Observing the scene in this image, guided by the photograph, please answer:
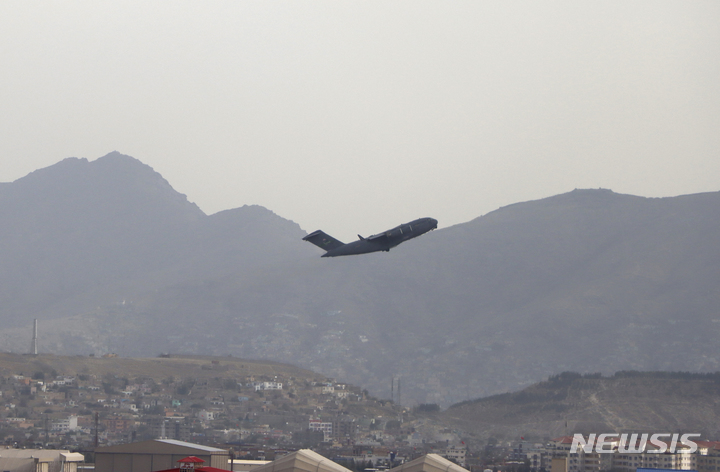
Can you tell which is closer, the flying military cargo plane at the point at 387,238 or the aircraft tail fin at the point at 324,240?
the flying military cargo plane at the point at 387,238

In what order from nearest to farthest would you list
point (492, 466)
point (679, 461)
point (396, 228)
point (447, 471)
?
point (447, 471)
point (396, 228)
point (679, 461)
point (492, 466)

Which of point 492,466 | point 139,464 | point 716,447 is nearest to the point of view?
point 139,464

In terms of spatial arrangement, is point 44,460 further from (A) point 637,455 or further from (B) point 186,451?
(A) point 637,455

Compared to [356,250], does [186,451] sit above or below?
below

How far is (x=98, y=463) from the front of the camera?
96.4 m

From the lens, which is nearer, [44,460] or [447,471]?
[447,471]

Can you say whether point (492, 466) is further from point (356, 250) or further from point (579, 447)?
point (356, 250)

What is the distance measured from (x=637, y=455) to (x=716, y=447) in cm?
1446

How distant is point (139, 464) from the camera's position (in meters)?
95.4

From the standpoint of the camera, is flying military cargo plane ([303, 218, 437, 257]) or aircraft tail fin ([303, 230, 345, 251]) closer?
flying military cargo plane ([303, 218, 437, 257])

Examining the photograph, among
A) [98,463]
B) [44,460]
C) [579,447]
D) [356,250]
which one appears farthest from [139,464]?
[579,447]

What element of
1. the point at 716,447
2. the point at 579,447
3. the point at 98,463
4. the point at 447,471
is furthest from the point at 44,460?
the point at 716,447

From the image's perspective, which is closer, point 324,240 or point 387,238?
point 387,238

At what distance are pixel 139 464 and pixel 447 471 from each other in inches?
1605
